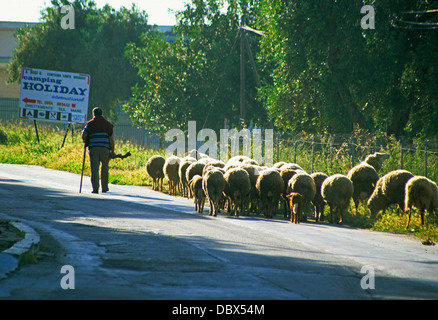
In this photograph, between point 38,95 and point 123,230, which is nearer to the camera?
point 123,230

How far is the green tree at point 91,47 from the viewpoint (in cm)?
5528

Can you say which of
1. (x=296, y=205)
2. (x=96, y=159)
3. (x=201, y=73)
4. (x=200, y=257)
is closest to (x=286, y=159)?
(x=96, y=159)

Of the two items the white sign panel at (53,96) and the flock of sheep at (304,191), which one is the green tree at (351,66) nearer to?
the flock of sheep at (304,191)

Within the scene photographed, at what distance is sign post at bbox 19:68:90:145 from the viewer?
34.2m

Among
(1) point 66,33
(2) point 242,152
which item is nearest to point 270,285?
(2) point 242,152

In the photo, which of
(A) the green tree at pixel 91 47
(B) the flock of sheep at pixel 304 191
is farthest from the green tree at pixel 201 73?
(B) the flock of sheep at pixel 304 191

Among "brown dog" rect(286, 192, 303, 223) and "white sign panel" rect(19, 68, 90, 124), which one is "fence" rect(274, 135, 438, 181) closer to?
"brown dog" rect(286, 192, 303, 223)

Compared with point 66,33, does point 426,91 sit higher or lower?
lower

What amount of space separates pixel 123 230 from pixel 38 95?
2383 centimetres

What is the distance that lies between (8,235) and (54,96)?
986 inches

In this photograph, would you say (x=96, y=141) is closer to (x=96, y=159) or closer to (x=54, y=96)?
(x=96, y=159)

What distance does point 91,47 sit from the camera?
56.3 meters
